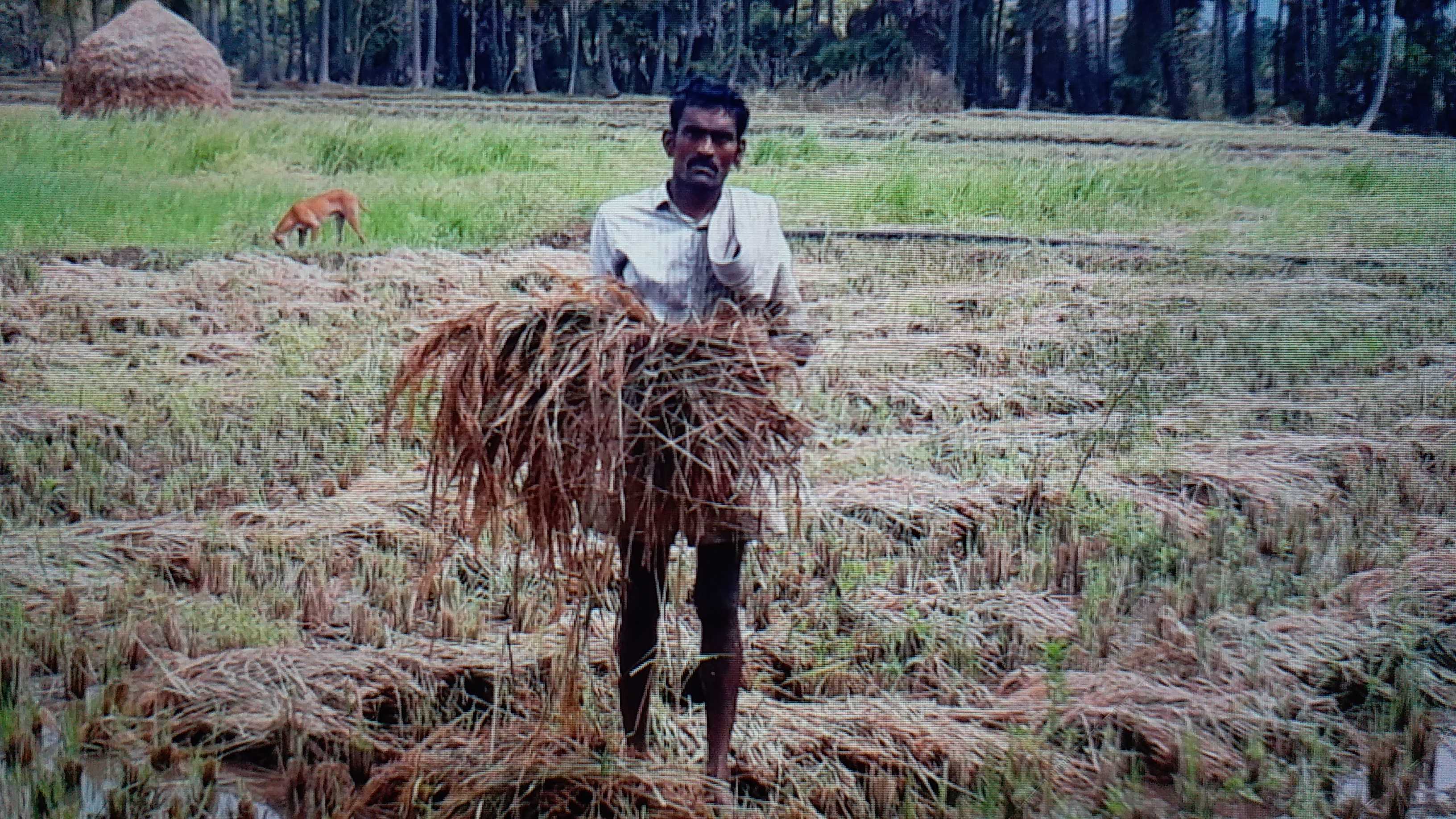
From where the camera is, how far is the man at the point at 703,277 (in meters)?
2.42

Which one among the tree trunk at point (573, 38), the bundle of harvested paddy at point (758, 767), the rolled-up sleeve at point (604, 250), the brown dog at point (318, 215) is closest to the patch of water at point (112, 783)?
the bundle of harvested paddy at point (758, 767)

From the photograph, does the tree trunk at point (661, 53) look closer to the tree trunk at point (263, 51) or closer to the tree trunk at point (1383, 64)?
the tree trunk at point (263, 51)

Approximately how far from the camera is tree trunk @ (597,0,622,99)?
4.93m

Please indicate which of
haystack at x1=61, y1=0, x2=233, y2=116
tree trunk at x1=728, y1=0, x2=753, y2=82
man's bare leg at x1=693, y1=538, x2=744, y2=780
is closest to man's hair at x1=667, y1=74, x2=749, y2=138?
man's bare leg at x1=693, y1=538, x2=744, y2=780

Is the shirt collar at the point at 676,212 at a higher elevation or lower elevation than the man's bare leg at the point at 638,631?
higher

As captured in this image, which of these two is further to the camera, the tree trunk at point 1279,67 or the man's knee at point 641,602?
the tree trunk at point 1279,67

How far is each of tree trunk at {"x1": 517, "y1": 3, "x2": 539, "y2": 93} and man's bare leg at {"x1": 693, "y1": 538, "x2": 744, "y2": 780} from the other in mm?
2924

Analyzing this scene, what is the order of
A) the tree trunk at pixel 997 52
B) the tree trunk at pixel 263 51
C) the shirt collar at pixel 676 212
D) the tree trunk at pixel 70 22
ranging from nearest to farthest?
1. the shirt collar at pixel 676 212
2. the tree trunk at pixel 997 52
3. the tree trunk at pixel 70 22
4. the tree trunk at pixel 263 51

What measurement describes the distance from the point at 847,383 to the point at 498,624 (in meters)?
1.85

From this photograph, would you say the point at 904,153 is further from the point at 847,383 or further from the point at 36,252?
the point at 36,252

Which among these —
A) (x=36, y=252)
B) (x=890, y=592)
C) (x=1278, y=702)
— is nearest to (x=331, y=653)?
(x=890, y=592)

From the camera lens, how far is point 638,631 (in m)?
2.51

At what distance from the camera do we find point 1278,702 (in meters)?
2.95

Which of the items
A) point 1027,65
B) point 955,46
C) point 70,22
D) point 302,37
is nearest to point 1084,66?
point 1027,65
